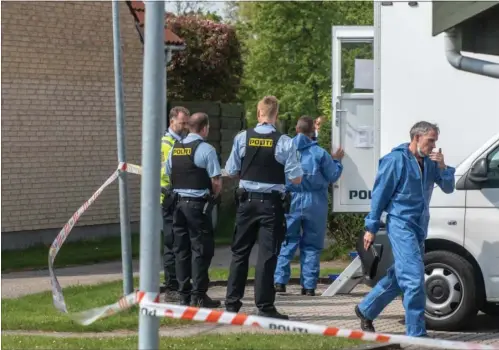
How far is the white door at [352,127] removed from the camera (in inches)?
502

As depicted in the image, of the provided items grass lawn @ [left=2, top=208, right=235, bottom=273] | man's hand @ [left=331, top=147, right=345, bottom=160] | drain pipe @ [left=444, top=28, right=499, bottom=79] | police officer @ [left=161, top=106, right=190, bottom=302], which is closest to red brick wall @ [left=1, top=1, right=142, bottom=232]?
grass lawn @ [left=2, top=208, right=235, bottom=273]

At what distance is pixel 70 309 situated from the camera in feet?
36.7

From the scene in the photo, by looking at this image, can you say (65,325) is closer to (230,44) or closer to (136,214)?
(136,214)

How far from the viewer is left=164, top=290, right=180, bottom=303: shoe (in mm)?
11543

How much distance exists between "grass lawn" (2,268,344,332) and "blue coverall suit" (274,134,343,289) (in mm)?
1522

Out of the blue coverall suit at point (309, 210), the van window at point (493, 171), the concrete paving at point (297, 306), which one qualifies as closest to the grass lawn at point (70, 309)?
the concrete paving at point (297, 306)

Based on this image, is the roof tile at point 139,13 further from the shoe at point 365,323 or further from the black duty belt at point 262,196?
the shoe at point 365,323

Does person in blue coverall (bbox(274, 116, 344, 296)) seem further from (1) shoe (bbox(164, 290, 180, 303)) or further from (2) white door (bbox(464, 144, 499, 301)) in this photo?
(2) white door (bbox(464, 144, 499, 301))

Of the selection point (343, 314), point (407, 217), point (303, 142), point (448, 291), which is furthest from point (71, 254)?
point (407, 217)

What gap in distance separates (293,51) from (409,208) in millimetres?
36839

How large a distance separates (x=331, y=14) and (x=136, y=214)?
2536 cm

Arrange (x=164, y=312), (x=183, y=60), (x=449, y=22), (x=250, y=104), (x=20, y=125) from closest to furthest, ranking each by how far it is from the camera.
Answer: (x=164, y=312), (x=449, y=22), (x=20, y=125), (x=183, y=60), (x=250, y=104)

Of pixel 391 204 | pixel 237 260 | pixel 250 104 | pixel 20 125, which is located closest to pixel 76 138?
pixel 20 125

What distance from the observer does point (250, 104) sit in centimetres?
4931
